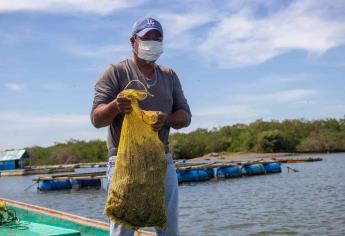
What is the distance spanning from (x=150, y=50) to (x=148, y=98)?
36cm

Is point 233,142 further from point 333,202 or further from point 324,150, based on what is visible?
point 333,202

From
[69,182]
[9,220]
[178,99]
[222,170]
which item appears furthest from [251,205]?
[178,99]

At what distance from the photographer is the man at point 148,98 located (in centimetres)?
346

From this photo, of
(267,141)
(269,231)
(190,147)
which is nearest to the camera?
(269,231)

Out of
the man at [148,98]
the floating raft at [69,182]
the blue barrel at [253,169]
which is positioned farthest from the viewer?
the blue barrel at [253,169]

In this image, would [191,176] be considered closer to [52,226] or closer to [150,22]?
[52,226]

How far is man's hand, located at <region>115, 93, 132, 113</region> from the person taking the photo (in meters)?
3.27

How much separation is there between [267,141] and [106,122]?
304ft

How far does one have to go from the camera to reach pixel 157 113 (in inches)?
137

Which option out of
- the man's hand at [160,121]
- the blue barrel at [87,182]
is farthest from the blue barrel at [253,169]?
the man's hand at [160,121]

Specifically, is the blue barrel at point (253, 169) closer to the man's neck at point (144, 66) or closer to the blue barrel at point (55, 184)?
the blue barrel at point (55, 184)

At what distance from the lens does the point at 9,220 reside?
23.5ft

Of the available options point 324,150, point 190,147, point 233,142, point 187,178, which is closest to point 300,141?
point 324,150

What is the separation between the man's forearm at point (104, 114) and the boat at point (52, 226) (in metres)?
2.22
